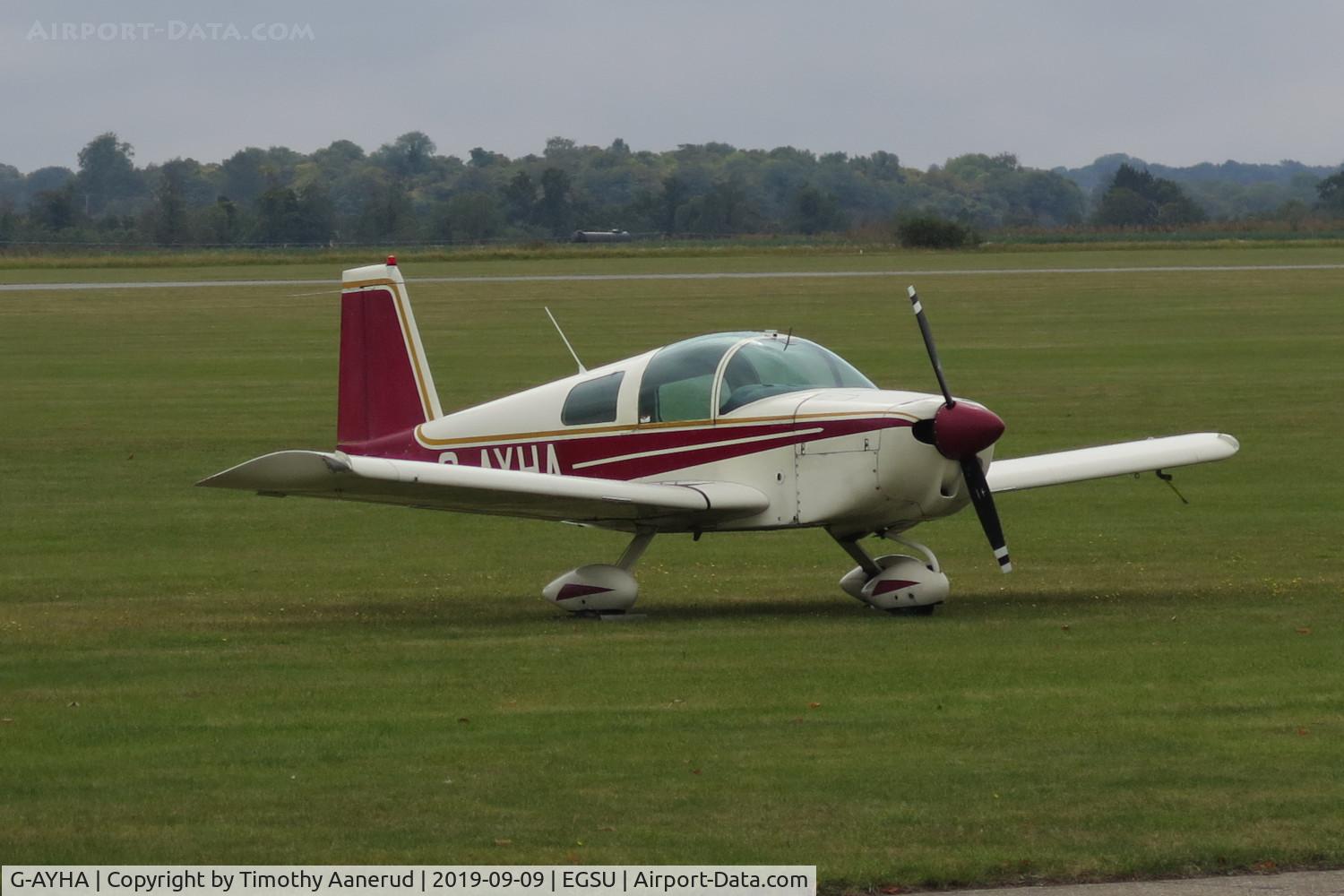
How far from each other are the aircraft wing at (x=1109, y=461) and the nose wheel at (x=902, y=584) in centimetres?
126

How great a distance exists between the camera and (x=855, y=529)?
1419 centimetres

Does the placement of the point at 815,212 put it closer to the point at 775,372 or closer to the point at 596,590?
the point at 775,372

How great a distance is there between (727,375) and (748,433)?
20.0 inches

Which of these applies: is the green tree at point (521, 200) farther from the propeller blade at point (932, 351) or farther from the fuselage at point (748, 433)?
the propeller blade at point (932, 351)

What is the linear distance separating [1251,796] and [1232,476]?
14673mm

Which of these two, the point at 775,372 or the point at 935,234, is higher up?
the point at 775,372

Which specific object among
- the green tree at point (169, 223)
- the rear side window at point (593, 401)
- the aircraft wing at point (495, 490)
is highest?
the rear side window at point (593, 401)

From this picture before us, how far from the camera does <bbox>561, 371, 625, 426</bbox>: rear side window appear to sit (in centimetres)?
1455

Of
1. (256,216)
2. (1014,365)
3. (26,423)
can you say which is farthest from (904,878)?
(256,216)

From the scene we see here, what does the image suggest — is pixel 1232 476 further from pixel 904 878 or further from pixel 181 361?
pixel 181 361

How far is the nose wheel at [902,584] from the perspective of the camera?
13.7 metres

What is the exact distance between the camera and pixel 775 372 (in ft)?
46.7

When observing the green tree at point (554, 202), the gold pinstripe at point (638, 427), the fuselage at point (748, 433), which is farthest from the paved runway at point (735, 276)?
the green tree at point (554, 202)
